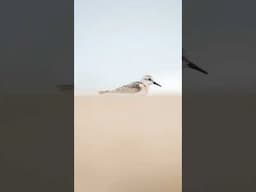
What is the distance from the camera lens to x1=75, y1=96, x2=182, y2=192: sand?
63.3 inches

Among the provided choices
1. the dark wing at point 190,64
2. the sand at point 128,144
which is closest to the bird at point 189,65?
the dark wing at point 190,64

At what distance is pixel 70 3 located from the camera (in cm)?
159

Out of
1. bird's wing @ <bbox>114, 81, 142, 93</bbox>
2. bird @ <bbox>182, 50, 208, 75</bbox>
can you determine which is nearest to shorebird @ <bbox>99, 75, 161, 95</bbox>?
bird's wing @ <bbox>114, 81, 142, 93</bbox>

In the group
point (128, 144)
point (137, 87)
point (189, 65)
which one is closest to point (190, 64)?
point (189, 65)

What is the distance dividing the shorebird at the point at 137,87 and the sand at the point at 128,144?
0.03 meters

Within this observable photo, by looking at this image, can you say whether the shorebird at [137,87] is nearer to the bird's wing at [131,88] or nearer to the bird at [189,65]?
the bird's wing at [131,88]

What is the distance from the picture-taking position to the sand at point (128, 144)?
5.28ft

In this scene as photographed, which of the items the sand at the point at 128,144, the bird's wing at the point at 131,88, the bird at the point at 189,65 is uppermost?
the bird at the point at 189,65

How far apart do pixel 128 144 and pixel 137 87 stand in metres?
0.27

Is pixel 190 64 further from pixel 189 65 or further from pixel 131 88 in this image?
pixel 131 88

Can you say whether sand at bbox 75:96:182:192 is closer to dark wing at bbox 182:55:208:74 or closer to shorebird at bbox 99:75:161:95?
shorebird at bbox 99:75:161:95

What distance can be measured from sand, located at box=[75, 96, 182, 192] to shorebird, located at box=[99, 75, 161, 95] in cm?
3

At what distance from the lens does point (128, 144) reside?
162 centimetres

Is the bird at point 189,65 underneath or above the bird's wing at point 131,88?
above
